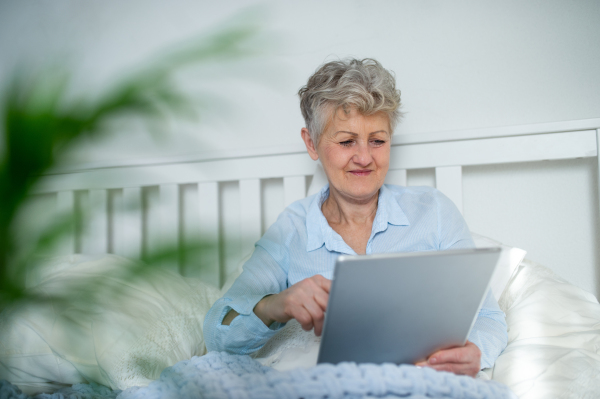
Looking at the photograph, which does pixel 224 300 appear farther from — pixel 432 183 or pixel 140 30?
pixel 140 30

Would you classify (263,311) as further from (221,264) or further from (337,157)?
(221,264)

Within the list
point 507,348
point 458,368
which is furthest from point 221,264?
point 507,348

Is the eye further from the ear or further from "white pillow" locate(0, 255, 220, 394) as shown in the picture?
"white pillow" locate(0, 255, 220, 394)

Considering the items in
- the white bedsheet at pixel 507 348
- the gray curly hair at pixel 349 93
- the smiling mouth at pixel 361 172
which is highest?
the gray curly hair at pixel 349 93

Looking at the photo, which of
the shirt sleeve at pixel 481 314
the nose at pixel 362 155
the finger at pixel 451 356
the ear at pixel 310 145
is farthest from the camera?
the ear at pixel 310 145

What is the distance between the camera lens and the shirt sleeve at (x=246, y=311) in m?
0.91

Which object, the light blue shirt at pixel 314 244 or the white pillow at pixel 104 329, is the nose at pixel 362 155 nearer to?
the light blue shirt at pixel 314 244

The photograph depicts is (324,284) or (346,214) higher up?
(346,214)

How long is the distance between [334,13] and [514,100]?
0.65 m

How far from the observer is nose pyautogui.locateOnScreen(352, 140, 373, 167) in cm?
106

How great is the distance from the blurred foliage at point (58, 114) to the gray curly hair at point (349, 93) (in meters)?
0.79

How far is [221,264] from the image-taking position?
27 centimetres

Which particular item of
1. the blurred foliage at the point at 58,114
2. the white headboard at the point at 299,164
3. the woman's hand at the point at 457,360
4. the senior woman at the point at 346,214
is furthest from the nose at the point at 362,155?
the blurred foliage at the point at 58,114

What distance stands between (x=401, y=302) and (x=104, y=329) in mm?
410
